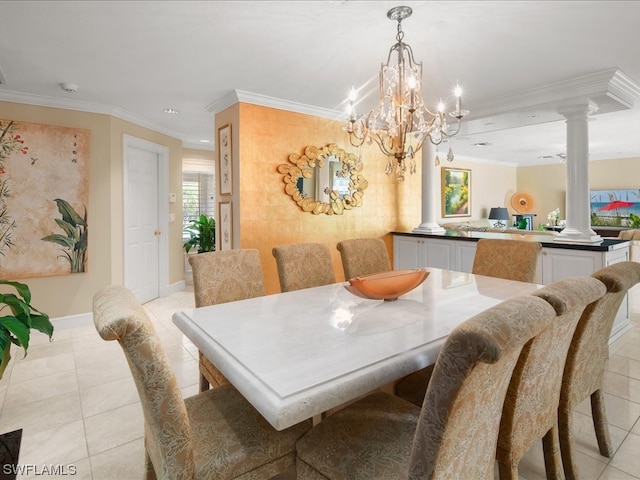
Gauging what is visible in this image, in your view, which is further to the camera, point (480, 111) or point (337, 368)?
point (480, 111)

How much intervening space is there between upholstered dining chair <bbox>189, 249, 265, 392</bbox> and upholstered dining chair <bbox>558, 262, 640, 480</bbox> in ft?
5.49

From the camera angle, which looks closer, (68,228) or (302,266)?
(302,266)

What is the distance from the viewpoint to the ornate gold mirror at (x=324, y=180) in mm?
3855

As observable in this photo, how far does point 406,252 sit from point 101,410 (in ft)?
11.5

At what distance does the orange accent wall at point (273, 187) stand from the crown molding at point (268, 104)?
46 millimetres

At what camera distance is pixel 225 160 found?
3.75 metres

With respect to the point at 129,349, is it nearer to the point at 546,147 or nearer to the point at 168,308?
the point at 168,308

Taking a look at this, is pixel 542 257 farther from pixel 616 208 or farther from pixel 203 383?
pixel 616 208

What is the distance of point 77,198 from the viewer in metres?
3.81

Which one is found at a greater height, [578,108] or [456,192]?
[578,108]

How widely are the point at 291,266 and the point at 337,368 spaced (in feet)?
4.64

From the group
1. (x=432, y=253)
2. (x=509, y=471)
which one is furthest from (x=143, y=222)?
(x=509, y=471)

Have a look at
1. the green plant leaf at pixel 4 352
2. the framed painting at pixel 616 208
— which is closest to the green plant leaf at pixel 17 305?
the green plant leaf at pixel 4 352

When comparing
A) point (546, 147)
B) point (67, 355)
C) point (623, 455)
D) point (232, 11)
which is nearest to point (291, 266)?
point (232, 11)
